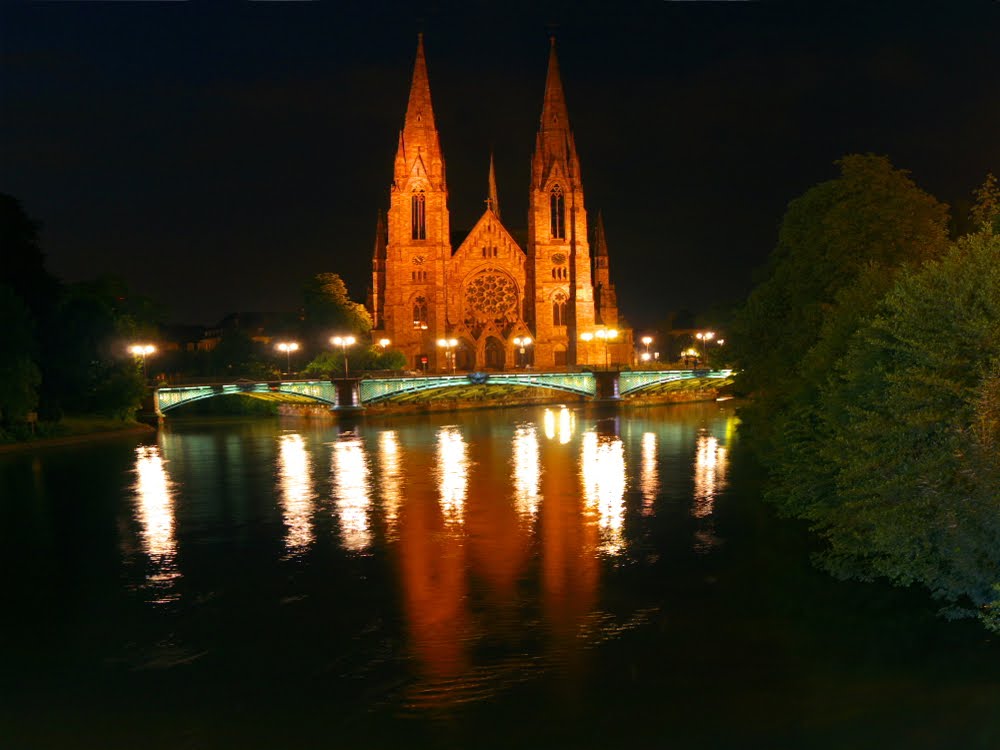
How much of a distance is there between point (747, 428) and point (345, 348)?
2032 inches

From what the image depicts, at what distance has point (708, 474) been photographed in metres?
42.8

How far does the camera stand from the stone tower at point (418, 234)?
101 metres

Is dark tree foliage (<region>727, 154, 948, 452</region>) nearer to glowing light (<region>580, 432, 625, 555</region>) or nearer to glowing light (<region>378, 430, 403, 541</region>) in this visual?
glowing light (<region>580, 432, 625, 555</region>)

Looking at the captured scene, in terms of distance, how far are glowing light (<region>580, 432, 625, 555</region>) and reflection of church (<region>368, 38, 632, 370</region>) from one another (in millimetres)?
41613

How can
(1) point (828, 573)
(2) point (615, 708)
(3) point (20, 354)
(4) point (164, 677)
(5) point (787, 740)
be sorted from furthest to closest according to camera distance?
(3) point (20, 354) < (1) point (828, 573) < (4) point (164, 677) < (2) point (615, 708) < (5) point (787, 740)

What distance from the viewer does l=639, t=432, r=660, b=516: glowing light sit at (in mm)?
36062

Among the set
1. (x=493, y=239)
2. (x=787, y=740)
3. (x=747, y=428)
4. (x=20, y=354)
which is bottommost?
(x=787, y=740)

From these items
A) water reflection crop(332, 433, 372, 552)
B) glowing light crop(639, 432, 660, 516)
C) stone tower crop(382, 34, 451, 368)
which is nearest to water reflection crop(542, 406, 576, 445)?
glowing light crop(639, 432, 660, 516)

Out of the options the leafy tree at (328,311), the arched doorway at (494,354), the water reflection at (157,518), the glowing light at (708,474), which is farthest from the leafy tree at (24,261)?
the arched doorway at (494,354)

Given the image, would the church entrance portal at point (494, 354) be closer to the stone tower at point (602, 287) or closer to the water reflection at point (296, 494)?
the stone tower at point (602, 287)

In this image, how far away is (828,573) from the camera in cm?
2381

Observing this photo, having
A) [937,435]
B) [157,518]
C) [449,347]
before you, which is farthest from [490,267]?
[937,435]

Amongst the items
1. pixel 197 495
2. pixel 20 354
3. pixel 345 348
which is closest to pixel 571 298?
pixel 345 348

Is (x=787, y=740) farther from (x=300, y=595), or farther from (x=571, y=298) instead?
(x=571, y=298)
